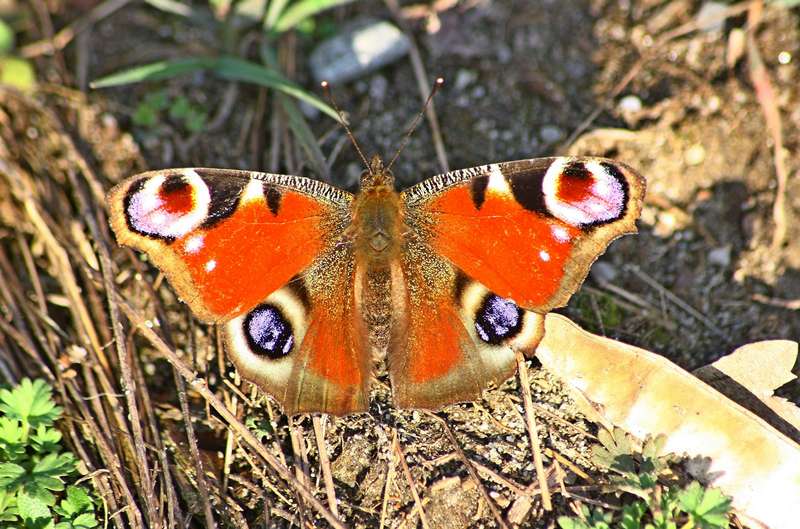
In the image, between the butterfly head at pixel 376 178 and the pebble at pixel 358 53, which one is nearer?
the butterfly head at pixel 376 178

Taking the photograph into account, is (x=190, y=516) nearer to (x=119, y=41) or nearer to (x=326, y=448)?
(x=326, y=448)

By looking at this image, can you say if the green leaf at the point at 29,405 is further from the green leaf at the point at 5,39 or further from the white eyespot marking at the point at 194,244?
the green leaf at the point at 5,39

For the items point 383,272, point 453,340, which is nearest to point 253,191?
point 383,272

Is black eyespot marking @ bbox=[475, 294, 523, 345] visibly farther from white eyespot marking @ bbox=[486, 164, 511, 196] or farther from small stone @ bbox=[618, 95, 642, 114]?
small stone @ bbox=[618, 95, 642, 114]

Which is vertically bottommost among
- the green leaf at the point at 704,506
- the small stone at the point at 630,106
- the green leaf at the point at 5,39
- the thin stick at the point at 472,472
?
the green leaf at the point at 704,506

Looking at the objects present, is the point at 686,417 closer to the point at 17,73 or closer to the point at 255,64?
the point at 255,64

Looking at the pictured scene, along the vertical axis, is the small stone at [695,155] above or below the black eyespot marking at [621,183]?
above

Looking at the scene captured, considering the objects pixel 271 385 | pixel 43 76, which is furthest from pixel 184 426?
pixel 43 76

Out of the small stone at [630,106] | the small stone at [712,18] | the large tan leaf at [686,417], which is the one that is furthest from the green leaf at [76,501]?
the small stone at [712,18]
